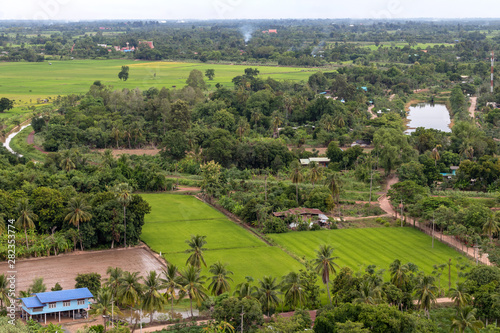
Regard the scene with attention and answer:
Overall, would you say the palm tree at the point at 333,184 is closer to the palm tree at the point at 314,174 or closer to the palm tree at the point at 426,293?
the palm tree at the point at 314,174

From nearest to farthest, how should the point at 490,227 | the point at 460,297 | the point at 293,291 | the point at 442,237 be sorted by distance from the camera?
the point at 460,297 → the point at 293,291 → the point at 490,227 → the point at 442,237

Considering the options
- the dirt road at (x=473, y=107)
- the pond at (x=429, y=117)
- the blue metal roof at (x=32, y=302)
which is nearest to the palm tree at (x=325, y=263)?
the blue metal roof at (x=32, y=302)

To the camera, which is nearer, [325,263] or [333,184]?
[325,263]

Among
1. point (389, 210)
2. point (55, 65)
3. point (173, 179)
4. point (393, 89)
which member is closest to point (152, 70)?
point (55, 65)

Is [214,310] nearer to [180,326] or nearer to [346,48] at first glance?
[180,326]

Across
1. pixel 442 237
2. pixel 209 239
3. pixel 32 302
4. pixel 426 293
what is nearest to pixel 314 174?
pixel 442 237

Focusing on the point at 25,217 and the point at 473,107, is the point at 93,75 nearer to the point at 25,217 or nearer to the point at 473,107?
the point at 473,107
